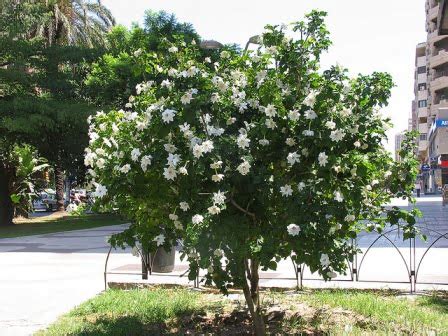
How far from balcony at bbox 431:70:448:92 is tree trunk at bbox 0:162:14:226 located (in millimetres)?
53681

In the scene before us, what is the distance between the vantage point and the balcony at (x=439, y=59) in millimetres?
65750

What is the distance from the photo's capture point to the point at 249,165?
441cm

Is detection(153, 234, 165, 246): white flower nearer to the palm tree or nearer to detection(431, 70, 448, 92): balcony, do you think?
the palm tree

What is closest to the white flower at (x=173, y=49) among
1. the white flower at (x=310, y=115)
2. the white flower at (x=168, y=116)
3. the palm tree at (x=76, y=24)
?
the white flower at (x=168, y=116)

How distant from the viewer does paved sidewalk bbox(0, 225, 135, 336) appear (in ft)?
23.5

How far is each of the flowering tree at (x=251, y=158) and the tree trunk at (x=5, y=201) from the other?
75.9 feet

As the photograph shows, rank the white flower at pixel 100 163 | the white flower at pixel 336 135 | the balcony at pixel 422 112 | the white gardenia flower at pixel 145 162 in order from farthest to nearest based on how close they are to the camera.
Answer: the balcony at pixel 422 112
the white flower at pixel 100 163
the white gardenia flower at pixel 145 162
the white flower at pixel 336 135

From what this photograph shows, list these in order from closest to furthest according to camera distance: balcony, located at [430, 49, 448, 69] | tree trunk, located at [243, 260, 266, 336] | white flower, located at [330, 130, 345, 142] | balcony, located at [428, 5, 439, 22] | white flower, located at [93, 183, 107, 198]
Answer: white flower, located at [330, 130, 345, 142] < white flower, located at [93, 183, 107, 198] < tree trunk, located at [243, 260, 266, 336] < balcony, located at [430, 49, 448, 69] < balcony, located at [428, 5, 439, 22]

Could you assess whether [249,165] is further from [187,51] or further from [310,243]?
[187,51]

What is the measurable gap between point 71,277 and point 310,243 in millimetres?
7248

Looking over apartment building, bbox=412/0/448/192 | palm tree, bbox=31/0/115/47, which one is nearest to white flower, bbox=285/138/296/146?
palm tree, bbox=31/0/115/47

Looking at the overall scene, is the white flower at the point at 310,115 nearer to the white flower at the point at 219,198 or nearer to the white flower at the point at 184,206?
the white flower at the point at 219,198

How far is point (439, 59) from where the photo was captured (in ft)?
218

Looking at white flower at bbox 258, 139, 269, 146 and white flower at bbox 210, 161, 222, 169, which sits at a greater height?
white flower at bbox 258, 139, 269, 146
